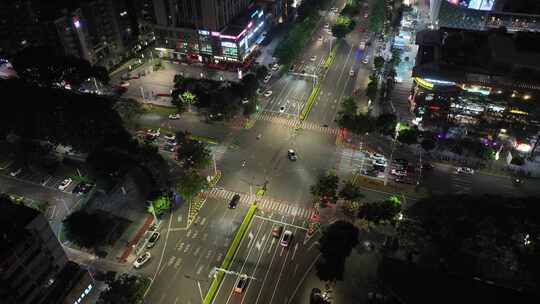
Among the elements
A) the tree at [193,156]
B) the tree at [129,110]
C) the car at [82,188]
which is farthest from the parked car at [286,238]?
the tree at [129,110]

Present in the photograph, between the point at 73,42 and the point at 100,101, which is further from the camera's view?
the point at 73,42

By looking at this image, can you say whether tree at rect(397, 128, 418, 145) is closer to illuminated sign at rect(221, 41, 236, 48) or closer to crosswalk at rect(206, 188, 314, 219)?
crosswalk at rect(206, 188, 314, 219)

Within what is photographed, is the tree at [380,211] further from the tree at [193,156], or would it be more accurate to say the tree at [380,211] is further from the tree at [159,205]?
the tree at [159,205]

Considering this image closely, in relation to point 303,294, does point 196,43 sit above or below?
above

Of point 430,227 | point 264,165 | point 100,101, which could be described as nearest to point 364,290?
point 430,227

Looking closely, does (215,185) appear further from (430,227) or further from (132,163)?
(430,227)

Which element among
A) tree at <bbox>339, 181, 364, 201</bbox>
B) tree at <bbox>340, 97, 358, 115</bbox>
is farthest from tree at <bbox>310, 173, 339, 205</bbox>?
tree at <bbox>340, 97, 358, 115</bbox>
